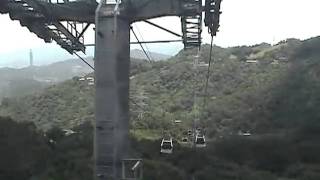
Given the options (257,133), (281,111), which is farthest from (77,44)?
(281,111)

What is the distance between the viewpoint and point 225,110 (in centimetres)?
6006

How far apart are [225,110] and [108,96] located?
51.1m

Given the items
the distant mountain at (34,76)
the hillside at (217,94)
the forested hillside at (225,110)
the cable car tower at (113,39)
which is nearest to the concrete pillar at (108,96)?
the cable car tower at (113,39)

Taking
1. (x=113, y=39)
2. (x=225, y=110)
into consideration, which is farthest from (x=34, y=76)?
(x=113, y=39)

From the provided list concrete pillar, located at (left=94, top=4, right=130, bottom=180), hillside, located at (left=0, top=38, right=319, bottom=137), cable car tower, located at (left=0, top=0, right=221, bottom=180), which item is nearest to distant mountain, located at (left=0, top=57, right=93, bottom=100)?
hillside, located at (left=0, top=38, right=319, bottom=137)

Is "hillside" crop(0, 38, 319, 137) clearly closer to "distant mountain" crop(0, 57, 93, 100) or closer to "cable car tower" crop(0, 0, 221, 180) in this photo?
"distant mountain" crop(0, 57, 93, 100)

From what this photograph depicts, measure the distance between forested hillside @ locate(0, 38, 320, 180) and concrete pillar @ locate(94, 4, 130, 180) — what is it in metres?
20.8

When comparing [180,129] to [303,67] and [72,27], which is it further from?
[72,27]

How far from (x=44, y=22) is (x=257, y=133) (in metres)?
39.2

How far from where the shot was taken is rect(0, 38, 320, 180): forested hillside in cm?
4200

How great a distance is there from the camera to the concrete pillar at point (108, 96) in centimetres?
957

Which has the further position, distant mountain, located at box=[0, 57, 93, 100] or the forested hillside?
distant mountain, located at box=[0, 57, 93, 100]

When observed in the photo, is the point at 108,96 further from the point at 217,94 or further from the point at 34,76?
the point at 34,76

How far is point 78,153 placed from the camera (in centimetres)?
3897
